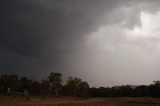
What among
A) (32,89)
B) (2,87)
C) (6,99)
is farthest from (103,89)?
(6,99)

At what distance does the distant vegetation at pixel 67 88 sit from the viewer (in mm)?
119619

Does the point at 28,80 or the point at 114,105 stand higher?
the point at 28,80

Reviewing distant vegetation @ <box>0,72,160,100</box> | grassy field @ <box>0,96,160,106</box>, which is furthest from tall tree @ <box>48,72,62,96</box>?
grassy field @ <box>0,96,160,106</box>

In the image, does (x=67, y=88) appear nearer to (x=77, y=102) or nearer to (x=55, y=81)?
(x=55, y=81)

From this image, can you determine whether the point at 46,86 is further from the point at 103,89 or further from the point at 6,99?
the point at 6,99

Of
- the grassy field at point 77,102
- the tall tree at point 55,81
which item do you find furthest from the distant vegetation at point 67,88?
the grassy field at point 77,102

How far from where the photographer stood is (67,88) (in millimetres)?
127500

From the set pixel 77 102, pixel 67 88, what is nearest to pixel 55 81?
pixel 67 88

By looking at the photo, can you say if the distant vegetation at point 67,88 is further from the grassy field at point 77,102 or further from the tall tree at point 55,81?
the grassy field at point 77,102

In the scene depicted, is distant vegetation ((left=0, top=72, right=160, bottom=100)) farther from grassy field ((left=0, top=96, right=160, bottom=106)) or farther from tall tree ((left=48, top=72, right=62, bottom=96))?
grassy field ((left=0, top=96, right=160, bottom=106))

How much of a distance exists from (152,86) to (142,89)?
501 centimetres

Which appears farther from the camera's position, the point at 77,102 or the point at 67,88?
the point at 67,88

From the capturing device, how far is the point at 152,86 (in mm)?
118500

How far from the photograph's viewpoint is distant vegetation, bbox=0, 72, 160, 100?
120 meters
